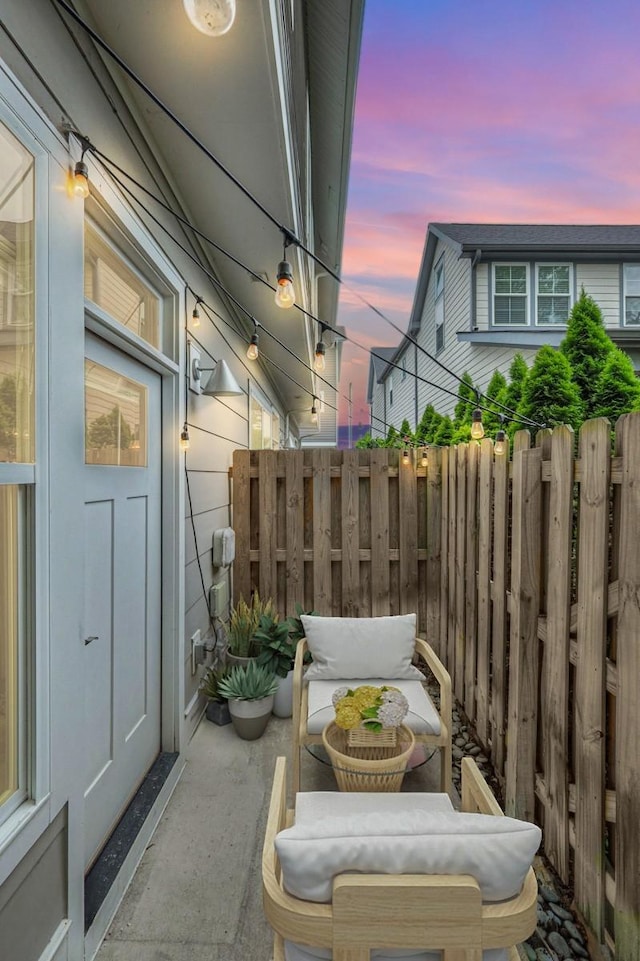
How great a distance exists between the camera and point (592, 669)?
61.9 inches

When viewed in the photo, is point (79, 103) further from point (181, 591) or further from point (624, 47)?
point (624, 47)

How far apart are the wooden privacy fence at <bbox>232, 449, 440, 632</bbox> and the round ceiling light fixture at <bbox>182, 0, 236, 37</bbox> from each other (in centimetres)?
310

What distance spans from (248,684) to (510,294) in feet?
24.2

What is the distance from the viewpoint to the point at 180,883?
6.08ft

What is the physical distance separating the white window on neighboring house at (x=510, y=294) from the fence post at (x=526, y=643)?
251 inches

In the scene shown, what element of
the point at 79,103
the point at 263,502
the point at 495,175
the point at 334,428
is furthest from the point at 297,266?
the point at 334,428

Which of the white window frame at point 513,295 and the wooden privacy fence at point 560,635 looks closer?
the wooden privacy fence at point 560,635

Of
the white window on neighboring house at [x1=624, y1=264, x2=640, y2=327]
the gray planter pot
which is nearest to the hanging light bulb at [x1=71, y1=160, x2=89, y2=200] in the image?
the gray planter pot

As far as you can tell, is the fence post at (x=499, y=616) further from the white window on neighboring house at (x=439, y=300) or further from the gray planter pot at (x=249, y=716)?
the white window on neighboring house at (x=439, y=300)

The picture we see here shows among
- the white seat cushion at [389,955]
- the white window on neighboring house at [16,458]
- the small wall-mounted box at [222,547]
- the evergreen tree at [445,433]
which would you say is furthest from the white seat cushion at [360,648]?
the evergreen tree at [445,433]

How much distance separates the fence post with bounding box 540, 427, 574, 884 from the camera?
1.76 m

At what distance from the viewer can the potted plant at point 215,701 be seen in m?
3.12

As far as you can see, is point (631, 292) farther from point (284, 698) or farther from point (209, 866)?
point (209, 866)

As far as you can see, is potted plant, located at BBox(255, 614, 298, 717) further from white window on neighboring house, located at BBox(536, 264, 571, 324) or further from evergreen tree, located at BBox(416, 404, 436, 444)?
white window on neighboring house, located at BBox(536, 264, 571, 324)
